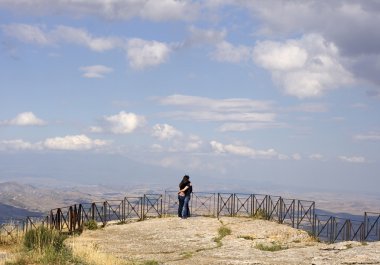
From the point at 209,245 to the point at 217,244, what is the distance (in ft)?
1.35

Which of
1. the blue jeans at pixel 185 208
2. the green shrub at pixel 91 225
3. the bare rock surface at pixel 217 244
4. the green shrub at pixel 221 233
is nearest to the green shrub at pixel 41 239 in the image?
the bare rock surface at pixel 217 244

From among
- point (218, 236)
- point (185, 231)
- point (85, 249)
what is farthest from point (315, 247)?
point (85, 249)

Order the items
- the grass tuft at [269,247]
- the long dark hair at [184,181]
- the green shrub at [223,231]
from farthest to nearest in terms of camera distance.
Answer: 1. the long dark hair at [184,181]
2. the green shrub at [223,231]
3. the grass tuft at [269,247]

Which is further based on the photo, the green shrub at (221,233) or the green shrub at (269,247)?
the green shrub at (221,233)

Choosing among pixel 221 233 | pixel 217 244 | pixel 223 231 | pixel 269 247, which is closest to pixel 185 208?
pixel 223 231

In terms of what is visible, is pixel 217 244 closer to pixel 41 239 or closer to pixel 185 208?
pixel 185 208

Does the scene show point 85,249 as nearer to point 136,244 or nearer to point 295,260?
point 136,244

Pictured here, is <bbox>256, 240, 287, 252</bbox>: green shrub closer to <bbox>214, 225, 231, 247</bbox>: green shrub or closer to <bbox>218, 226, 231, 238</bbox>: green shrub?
<bbox>214, 225, 231, 247</bbox>: green shrub

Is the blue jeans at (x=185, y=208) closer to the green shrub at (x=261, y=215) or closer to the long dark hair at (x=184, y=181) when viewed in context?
the long dark hair at (x=184, y=181)

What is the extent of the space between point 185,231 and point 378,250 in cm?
986

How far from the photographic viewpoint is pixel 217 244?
23438mm

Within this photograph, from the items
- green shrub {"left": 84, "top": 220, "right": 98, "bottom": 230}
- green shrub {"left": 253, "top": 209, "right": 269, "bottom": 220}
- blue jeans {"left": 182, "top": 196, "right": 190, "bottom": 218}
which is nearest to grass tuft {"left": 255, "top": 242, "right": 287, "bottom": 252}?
blue jeans {"left": 182, "top": 196, "right": 190, "bottom": 218}

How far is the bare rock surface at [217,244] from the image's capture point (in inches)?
767

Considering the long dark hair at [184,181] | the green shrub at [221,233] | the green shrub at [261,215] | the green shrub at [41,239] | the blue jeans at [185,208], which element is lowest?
the green shrub at [221,233]
